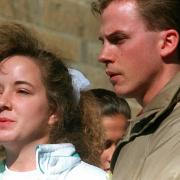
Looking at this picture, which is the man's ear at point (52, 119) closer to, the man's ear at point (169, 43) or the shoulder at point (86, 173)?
the shoulder at point (86, 173)

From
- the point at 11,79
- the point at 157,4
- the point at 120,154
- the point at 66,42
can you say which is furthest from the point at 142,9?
the point at 66,42

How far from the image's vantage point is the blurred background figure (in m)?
3.07

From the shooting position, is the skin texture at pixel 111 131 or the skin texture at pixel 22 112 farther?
the skin texture at pixel 111 131

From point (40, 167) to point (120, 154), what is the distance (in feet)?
1.68

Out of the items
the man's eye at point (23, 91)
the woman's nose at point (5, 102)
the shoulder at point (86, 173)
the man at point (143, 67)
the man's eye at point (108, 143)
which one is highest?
the man at point (143, 67)

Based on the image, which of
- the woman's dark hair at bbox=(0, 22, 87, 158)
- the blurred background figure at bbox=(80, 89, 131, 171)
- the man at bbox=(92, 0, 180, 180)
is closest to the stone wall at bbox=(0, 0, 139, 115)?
the blurred background figure at bbox=(80, 89, 131, 171)

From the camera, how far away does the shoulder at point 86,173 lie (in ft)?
8.96

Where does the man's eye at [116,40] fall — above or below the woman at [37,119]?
above

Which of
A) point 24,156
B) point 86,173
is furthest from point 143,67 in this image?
point 24,156

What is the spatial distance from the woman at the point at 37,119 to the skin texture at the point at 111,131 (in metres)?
0.45

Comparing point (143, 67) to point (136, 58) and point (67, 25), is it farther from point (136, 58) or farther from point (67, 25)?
point (67, 25)

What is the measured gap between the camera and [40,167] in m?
2.74

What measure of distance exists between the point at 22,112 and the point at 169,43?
69 centimetres

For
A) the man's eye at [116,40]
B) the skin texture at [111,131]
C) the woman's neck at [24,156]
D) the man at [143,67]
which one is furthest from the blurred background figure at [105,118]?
the man's eye at [116,40]
